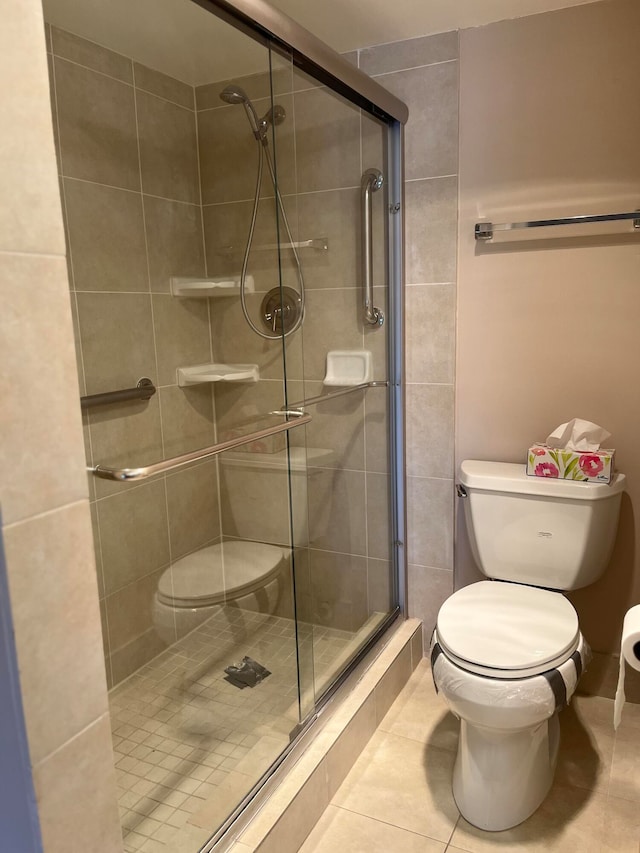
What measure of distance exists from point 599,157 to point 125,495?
65.6 inches

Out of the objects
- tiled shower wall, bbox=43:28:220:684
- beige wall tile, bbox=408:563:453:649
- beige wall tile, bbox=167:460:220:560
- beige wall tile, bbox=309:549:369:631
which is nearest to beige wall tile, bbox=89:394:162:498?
tiled shower wall, bbox=43:28:220:684

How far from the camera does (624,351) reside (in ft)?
6.58

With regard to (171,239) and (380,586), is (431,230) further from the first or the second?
(380,586)

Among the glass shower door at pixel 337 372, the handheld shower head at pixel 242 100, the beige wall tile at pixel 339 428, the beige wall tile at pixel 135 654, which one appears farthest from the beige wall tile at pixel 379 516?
the handheld shower head at pixel 242 100

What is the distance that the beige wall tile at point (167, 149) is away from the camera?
1.45 m

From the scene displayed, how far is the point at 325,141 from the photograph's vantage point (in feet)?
6.00

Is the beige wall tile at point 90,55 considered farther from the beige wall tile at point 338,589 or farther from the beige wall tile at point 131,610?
the beige wall tile at point 338,589

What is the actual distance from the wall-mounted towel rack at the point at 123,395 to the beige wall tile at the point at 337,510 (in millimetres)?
582

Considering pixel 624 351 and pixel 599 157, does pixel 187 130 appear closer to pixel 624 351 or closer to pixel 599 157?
pixel 599 157

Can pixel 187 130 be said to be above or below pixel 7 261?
above

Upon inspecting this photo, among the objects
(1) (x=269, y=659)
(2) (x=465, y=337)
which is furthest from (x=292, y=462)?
(2) (x=465, y=337)

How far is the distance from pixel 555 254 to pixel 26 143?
1.63m

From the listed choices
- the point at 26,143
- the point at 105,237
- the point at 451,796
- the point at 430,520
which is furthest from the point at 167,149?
the point at 451,796

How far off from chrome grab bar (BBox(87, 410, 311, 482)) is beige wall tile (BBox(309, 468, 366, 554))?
0.77 ft
